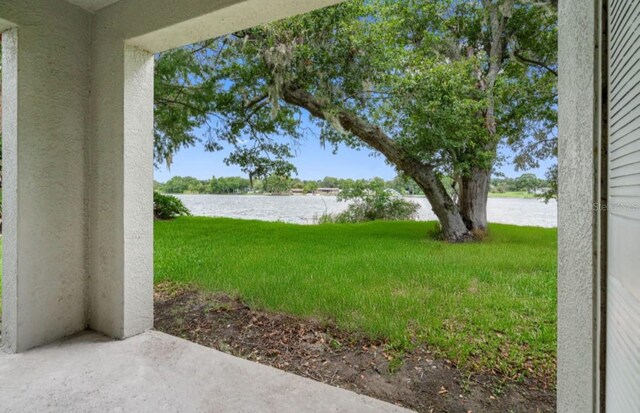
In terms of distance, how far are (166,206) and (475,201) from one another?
23.4ft

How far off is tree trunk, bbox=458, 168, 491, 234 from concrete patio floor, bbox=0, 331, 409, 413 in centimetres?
536

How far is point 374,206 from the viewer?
9.09m

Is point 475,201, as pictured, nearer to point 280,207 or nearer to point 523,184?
point 523,184

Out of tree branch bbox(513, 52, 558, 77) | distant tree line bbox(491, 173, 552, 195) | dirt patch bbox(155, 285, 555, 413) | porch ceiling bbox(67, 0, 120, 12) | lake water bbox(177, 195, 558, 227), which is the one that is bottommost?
dirt patch bbox(155, 285, 555, 413)

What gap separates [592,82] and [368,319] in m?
1.82

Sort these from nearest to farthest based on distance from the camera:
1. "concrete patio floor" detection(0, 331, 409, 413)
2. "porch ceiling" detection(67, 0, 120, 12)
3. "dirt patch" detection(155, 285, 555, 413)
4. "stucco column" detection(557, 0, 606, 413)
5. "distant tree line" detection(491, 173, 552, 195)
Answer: "stucco column" detection(557, 0, 606, 413) < "concrete patio floor" detection(0, 331, 409, 413) < "dirt patch" detection(155, 285, 555, 413) < "porch ceiling" detection(67, 0, 120, 12) < "distant tree line" detection(491, 173, 552, 195)

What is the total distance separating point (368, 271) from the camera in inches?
140

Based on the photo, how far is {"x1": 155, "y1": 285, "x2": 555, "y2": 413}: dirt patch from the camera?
153 centimetres

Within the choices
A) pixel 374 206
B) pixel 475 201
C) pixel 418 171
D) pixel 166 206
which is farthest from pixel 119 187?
pixel 374 206

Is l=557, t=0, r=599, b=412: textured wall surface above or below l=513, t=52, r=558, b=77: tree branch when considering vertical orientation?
below

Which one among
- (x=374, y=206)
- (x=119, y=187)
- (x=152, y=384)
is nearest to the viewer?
(x=152, y=384)

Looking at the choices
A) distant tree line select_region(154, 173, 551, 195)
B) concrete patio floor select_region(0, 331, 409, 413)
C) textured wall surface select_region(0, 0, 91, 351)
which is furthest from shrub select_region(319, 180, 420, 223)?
concrete patio floor select_region(0, 331, 409, 413)

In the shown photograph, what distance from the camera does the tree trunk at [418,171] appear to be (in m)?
5.60

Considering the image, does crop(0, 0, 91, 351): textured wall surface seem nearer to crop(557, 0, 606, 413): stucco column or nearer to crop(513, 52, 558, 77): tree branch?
crop(557, 0, 606, 413): stucco column
